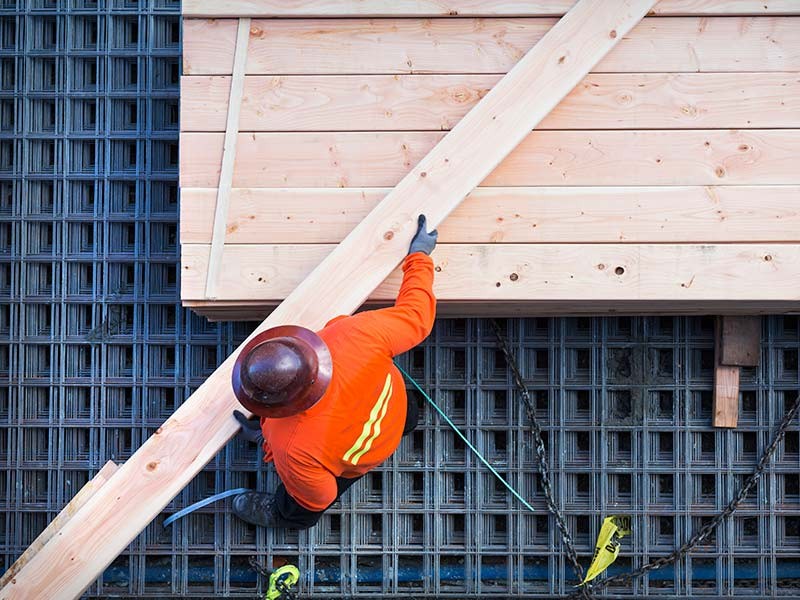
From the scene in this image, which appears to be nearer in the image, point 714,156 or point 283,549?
point 714,156

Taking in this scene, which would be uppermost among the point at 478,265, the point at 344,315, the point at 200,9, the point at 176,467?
the point at 200,9

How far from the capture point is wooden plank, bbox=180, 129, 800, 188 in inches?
135

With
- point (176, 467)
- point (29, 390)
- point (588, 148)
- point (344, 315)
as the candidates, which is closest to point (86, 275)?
point (29, 390)

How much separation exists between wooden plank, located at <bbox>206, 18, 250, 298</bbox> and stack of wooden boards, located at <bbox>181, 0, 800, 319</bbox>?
0.03 feet

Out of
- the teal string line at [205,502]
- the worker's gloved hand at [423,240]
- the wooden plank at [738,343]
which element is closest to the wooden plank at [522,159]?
the worker's gloved hand at [423,240]

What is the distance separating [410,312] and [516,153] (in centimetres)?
96

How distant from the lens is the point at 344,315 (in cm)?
327

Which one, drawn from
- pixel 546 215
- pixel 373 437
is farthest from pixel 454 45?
pixel 373 437

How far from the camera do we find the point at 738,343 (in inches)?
158

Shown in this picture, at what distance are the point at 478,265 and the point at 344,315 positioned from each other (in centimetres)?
66

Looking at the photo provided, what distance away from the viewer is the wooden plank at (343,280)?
10.8ft

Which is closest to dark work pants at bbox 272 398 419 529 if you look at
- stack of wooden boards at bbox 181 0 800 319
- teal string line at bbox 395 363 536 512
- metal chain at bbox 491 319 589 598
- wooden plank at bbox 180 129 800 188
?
teal string line at bbox 395 363 536 512

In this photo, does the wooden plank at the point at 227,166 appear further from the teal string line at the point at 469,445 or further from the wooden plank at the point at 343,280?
the teal string line at the point at 469,445

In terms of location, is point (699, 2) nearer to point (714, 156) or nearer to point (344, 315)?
point (714, 156)
